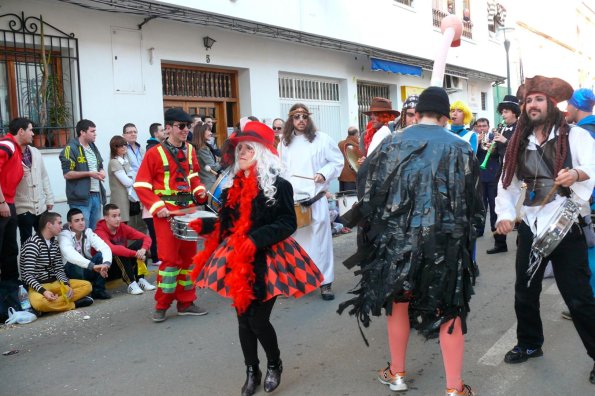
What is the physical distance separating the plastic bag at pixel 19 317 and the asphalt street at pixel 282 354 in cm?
10

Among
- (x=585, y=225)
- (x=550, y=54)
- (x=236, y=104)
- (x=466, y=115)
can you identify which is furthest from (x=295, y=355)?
(x=550, y=54)

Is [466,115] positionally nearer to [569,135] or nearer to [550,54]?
[569,135]

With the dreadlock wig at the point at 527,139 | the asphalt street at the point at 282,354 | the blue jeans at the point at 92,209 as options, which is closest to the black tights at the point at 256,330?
the asphalt street at the point at 282,354

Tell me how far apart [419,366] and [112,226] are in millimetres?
4314

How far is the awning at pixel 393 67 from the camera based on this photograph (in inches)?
619

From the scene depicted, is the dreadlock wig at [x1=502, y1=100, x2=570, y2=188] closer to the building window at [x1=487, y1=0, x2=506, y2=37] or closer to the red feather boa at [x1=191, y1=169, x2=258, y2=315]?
the red feather boa at [x1=191, y1=169, x2=258, y2=315]

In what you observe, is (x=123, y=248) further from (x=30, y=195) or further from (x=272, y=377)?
(x=272, y=377)

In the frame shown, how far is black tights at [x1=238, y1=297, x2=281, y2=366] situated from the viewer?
3877 millimetres

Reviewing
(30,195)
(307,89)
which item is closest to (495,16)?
(307,89)

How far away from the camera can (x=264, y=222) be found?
3998 millimetres

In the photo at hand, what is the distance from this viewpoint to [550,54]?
32.6 meters

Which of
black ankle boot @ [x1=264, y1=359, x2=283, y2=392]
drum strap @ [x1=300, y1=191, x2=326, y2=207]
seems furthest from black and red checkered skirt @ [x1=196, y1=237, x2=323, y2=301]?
drum strap @ [x1=300, y1=191, x2=326, y2=207]

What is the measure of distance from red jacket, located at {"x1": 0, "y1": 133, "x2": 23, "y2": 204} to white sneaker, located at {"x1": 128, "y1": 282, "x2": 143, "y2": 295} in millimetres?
1577

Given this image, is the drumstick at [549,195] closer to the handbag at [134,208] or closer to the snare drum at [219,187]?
the snare drum at [219,187]
